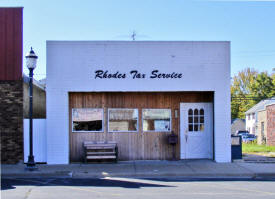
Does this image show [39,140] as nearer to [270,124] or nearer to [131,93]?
[131,93]

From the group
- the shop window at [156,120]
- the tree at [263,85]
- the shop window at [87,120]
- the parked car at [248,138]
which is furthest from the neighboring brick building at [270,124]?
the shop window at [87,120]

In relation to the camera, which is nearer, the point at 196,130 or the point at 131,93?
the point at 131,93

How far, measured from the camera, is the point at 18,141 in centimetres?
1448

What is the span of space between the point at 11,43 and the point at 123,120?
529 centimetres

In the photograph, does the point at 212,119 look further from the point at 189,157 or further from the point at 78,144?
the point at 78,144

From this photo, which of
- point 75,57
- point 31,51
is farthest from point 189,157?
point 31,51

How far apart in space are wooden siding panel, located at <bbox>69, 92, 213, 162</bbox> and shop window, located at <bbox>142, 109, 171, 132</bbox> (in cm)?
16

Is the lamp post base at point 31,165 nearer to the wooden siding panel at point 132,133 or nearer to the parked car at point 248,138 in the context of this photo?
the wooden siding panel at point 132,133

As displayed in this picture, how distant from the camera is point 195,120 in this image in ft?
50.8

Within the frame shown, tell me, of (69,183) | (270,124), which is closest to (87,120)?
(69,183)

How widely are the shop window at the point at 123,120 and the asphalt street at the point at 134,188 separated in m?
3.71

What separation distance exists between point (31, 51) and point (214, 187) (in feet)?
25.3

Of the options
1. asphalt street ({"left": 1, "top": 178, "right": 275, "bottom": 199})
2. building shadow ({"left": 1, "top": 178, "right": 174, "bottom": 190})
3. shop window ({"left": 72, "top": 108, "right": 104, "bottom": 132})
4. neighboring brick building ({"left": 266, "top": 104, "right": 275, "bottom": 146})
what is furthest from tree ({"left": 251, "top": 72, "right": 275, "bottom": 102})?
building shadow ({"left": 1, "top": 178, "right": 174, "bottom": 190})

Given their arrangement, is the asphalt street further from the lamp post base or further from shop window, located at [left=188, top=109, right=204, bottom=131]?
shop window, located at [left=188, top=109, right=204, bottom=131]
